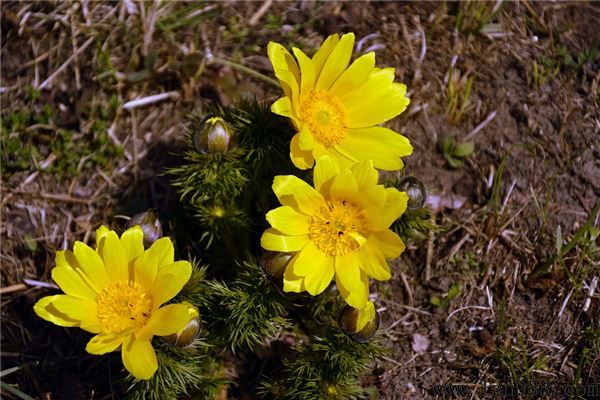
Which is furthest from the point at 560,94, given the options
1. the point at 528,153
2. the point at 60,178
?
the point at 60,178

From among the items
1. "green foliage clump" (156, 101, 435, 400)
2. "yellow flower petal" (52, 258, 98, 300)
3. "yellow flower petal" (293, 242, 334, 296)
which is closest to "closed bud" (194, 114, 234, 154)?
"green foliage clump" (156, 101, 435, 400)

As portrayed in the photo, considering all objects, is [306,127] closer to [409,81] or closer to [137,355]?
[137,355]

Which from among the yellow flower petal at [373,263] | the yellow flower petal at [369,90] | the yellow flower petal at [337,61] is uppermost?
the yellow flower petal at [337,61]

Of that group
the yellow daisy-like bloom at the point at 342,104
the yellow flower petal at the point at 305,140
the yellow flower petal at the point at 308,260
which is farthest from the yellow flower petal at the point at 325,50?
the yellow flower petal at the point at 308,260

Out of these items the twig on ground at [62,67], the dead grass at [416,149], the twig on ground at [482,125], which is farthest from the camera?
the twig on ground at [62,67]

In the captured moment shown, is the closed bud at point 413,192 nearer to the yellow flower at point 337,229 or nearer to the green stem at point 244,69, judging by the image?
the yellow flower at point 337,229

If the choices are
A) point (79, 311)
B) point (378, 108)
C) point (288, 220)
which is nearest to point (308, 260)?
point (288, 220)
